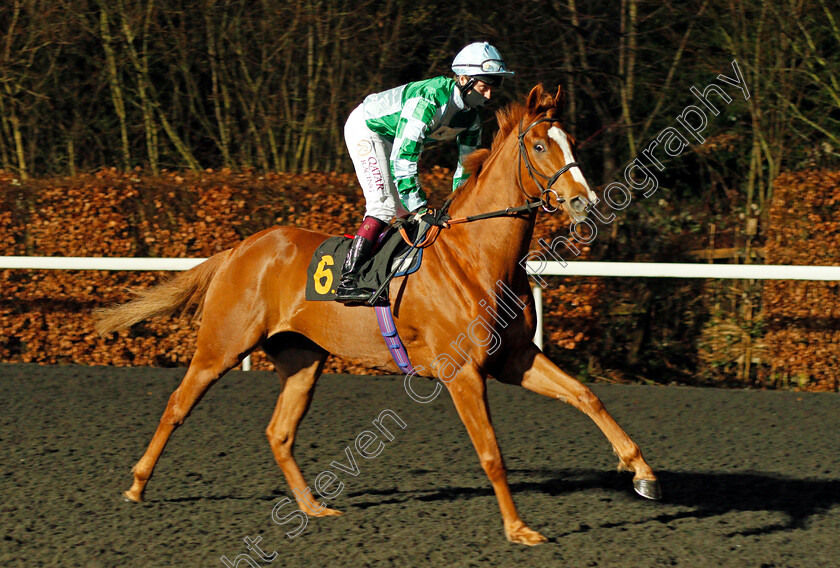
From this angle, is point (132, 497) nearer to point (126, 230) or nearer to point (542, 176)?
point (542, 176)

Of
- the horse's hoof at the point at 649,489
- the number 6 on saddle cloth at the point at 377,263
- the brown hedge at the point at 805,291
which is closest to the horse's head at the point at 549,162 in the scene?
the number 6 on saddle cloth at the point at 377,263

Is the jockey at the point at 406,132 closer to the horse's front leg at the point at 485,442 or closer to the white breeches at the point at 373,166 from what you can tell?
the white breeches at the point at 373,166

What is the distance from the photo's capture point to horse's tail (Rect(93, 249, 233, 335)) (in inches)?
187

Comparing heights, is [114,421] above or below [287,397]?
below

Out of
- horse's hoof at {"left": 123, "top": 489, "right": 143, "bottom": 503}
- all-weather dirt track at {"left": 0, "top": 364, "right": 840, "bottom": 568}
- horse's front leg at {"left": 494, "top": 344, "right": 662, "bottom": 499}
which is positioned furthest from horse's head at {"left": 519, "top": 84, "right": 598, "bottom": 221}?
horse's hoof at {"left": 123, "top": 489, "right": 143, "bottom": 503}

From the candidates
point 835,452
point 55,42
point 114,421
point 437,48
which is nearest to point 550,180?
point 835,452

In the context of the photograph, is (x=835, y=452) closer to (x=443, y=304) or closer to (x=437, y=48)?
(x=443, y=304)

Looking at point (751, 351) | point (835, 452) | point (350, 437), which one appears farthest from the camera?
point (751, 351)

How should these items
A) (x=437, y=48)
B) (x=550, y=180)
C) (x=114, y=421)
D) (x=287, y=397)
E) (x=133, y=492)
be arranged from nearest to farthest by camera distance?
(x=550, y=180)
(x=133, y=492)
(x=287, y=397)
(x=114, y=421)
(x=437, y=48)

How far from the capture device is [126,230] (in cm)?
795

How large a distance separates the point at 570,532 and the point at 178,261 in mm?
4654

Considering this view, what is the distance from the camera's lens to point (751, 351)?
23.9ft

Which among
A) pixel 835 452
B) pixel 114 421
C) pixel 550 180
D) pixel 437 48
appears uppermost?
pixel 550 180

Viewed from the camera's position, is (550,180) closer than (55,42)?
Yes
